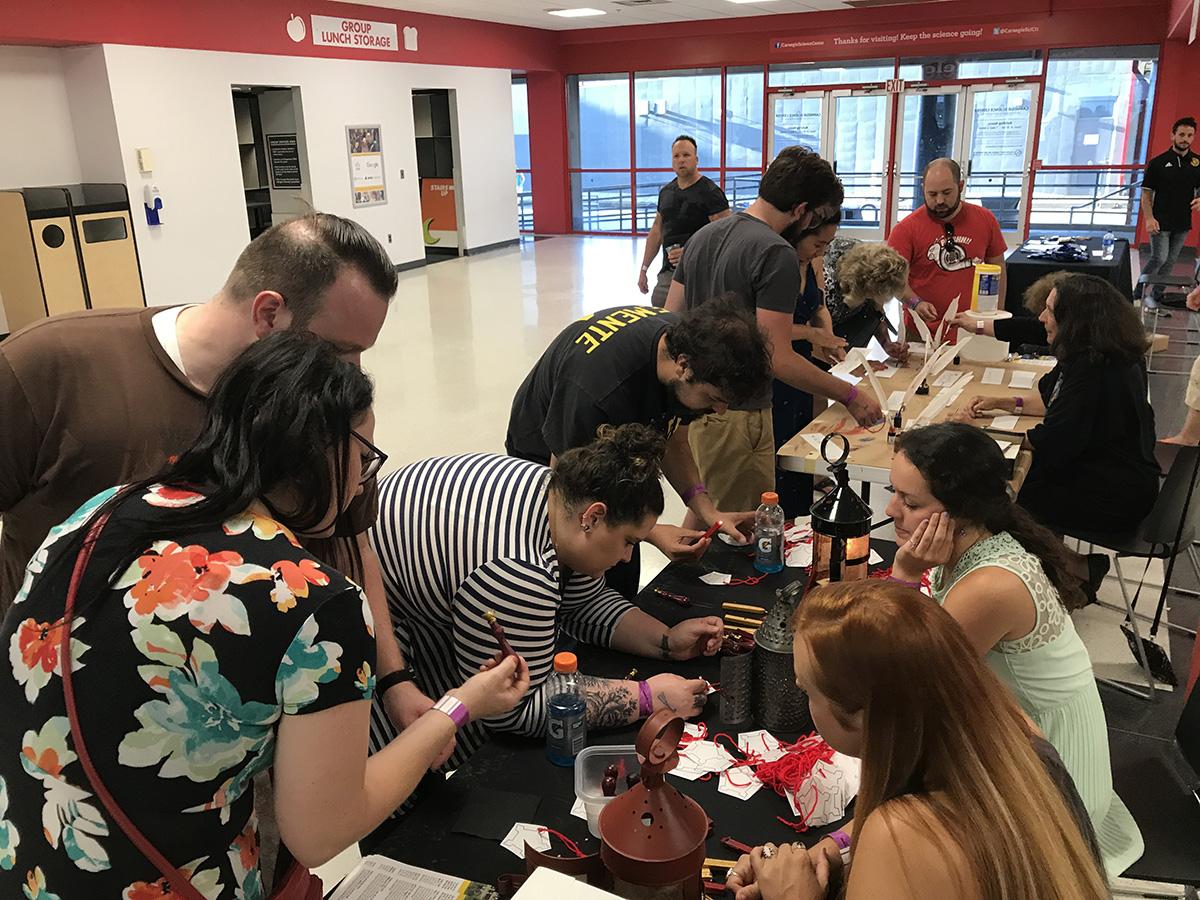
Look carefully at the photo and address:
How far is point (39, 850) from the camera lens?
1122 mm

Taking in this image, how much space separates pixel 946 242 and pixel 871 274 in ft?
3.71

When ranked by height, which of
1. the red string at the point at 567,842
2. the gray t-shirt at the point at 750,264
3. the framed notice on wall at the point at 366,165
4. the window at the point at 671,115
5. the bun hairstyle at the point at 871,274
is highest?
the window at the point at 671,115

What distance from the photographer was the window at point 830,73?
13.3 metres

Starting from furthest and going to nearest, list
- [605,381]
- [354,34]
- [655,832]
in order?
[354,34], [605,381], [655,832]

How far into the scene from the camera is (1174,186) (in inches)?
367

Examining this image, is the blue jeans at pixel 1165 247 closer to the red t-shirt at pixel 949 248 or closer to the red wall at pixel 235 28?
the red t-shirt at pixel 949 248

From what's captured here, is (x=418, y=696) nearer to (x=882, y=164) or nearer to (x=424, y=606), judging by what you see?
(x=424, y=606)

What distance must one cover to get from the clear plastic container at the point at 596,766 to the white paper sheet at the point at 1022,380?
3160 millimetres

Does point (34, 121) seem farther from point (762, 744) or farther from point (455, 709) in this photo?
point (762, 744)

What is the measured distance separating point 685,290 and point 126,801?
289 cm

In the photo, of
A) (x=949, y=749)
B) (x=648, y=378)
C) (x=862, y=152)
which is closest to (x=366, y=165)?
(x=862, y=152)

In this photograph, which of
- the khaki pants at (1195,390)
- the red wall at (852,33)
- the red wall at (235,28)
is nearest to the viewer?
the khaki pants at (1195,390)

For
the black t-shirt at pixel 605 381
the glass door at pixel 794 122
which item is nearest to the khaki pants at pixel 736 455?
the black t-shirt at pixel 605 381

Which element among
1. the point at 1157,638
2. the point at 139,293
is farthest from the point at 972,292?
the point at 139,293
